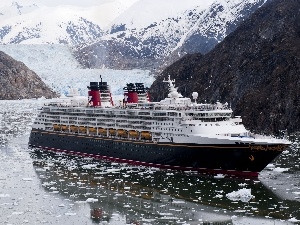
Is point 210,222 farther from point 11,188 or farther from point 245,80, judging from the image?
Result: point 245,80

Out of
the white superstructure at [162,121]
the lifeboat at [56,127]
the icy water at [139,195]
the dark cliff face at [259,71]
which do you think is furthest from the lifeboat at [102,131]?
the dark cliff face at [259,71]

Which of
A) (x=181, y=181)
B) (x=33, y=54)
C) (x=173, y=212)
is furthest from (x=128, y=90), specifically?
(x=33, y=54)

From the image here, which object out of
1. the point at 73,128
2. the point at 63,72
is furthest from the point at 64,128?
the point at 63,72

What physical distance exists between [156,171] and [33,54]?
150m

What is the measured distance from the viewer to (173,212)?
32031mm

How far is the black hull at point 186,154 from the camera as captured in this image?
4103 cm

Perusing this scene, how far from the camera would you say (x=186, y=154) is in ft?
143

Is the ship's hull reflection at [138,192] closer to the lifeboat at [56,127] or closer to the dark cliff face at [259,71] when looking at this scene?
the lifeboat at [56,127]

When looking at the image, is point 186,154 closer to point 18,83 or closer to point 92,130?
point 92,130

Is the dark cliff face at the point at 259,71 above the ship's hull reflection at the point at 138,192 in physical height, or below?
above

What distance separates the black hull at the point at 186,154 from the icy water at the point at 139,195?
95cm

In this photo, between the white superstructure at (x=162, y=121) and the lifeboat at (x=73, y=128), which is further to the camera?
the lifeboat at (x=73, y=128)

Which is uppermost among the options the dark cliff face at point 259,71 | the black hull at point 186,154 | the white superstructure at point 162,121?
the dark cliff face at point 259,71

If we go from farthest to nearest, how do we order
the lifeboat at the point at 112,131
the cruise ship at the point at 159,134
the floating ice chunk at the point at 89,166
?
the lifeboat at the point at 112,131
the floating ice chunk at the point at 89,166
the cruise ship at the point at 159,134
